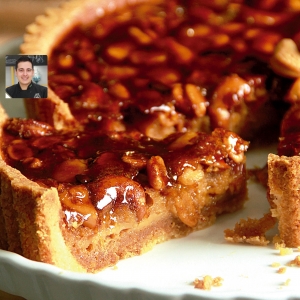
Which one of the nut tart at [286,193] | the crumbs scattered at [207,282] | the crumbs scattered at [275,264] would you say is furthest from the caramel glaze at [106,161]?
the crumbs scattered at [275,264]

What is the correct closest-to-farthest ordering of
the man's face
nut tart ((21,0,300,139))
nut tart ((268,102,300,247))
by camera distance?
1. nut tart ((268,102,300,247))
2. the man's face
3. nut tart ((21,0,300,139))

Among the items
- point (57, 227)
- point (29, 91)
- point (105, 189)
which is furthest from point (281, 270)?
point (29, 91)

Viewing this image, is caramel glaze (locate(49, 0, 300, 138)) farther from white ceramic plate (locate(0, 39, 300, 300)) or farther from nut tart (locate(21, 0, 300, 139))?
white ceramic plate (locate(0, 39, 300, 300))

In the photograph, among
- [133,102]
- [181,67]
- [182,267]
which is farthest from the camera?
[181,67]

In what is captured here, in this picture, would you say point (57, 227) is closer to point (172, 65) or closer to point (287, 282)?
point (287, 282)

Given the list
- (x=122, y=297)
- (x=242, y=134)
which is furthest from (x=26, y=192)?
(x=242, y=134)

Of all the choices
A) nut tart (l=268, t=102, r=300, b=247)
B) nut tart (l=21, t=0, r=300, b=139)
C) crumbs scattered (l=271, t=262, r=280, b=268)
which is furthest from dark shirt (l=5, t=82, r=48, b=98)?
crumbs scattered (l=271, t=262, r=280, b=268)

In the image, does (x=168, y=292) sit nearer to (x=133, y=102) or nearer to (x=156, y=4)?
(x=133, y=102)
